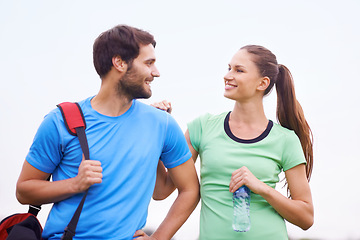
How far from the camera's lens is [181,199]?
4164 mm

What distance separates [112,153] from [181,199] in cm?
77

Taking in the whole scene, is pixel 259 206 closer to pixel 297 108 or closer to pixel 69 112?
pixel 297 108

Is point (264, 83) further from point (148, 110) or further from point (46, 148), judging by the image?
point (46, 148)

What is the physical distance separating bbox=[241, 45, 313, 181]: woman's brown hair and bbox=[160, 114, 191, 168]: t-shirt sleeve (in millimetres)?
933

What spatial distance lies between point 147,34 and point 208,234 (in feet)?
5.40

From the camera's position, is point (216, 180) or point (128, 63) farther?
point (216, 180)

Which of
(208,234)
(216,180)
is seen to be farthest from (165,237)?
(216,180)

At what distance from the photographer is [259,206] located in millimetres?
4117

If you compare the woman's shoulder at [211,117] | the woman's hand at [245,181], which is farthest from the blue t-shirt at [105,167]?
the woman's shoulder at [211,117]

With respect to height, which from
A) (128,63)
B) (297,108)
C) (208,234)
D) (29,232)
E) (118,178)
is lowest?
(208,234)

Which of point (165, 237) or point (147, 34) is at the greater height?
point (147, 34)

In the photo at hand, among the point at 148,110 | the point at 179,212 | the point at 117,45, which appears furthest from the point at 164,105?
the point at 179,212

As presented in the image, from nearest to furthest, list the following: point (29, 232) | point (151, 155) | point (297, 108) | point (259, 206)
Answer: point (29, 232), point (151, 155), point (259, 206), point (297, 108)

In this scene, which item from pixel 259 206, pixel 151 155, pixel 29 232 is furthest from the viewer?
pixel 259 206
